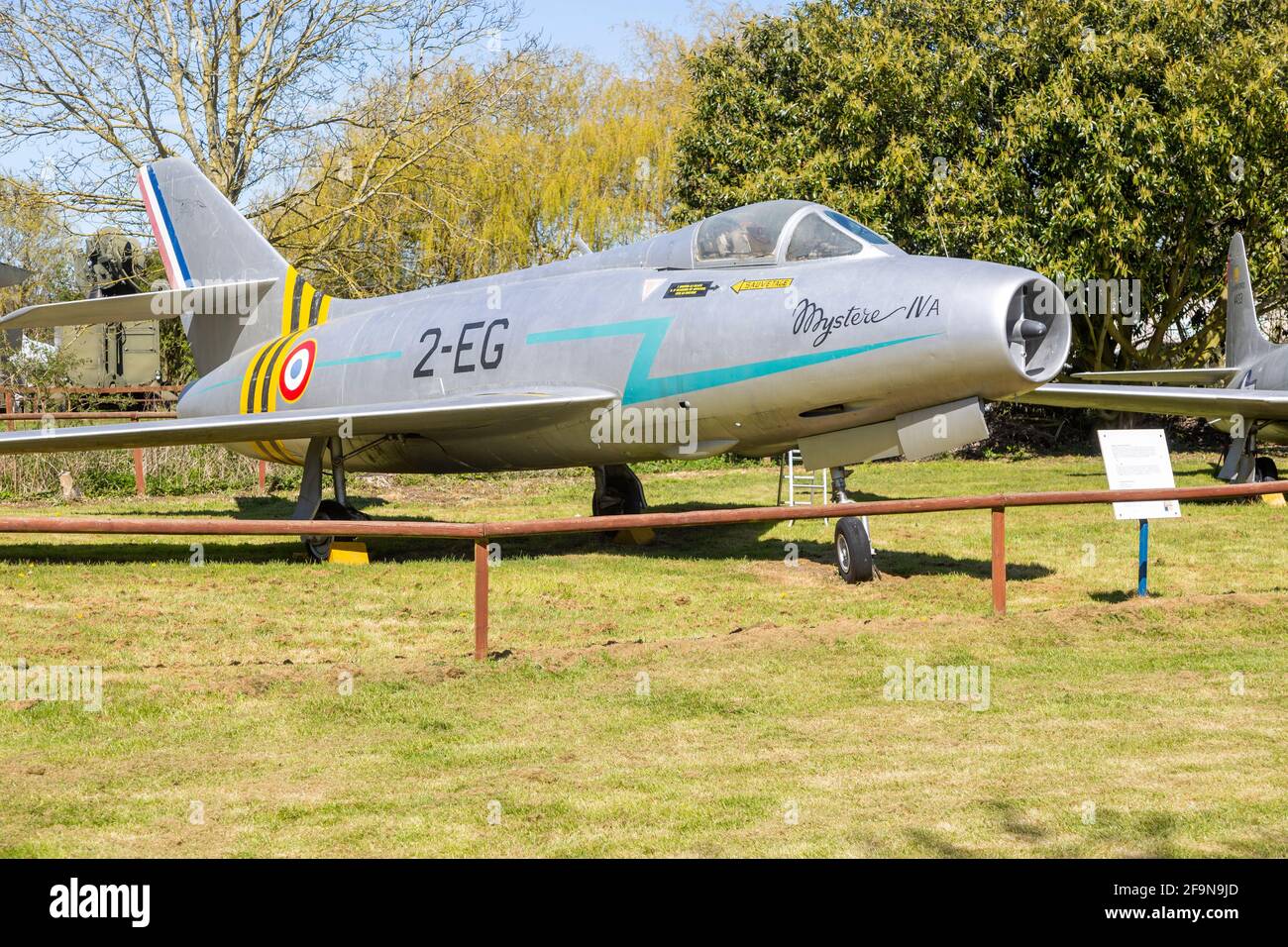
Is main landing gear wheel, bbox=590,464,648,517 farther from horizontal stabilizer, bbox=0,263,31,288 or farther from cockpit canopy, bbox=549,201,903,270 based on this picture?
horizontal stabilizer, bbox=0,263,31,288

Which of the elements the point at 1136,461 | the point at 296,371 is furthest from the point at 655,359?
the point at 296,371

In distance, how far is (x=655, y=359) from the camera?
466 inches

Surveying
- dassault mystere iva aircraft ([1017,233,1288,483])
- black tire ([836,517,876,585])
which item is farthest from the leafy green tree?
black tire ([836,517,876,585])

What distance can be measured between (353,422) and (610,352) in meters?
2.68

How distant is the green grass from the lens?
527 centimetres

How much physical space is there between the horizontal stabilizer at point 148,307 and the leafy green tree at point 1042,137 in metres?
12.9

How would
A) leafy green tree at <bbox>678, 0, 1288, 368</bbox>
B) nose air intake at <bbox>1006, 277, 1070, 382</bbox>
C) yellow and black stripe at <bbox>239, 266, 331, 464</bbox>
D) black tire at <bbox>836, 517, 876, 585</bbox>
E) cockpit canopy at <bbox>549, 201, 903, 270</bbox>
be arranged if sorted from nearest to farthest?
nose air intake at <bbox>1006, 277, 1070, 382</bbox>, cockpit canopy at <bbox>549, 201, 903, 270</bbox>, black tire at <bbox>836, 517, 876, 585</bbox>, yellow and black stripe at <bbox>239, 266, 331, 464</bbox>, leafy green tree at <bbox>678, 0, 1288, 368</bbox>

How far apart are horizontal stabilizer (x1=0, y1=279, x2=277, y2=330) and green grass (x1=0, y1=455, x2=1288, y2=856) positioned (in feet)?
9.31

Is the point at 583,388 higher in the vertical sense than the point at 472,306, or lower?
lower

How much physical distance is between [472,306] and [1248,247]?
18717 millimetres

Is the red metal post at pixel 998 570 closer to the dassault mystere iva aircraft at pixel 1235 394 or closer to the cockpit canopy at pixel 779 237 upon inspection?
the cockpit canopy at pixel 779 237

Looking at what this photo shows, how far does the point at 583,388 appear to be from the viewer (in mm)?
12336
